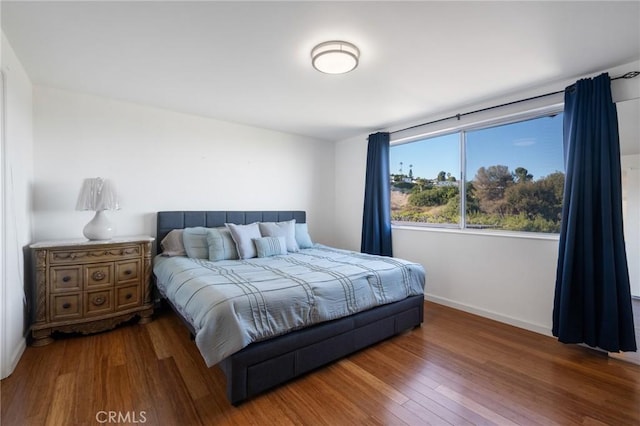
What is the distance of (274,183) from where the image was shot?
437cm

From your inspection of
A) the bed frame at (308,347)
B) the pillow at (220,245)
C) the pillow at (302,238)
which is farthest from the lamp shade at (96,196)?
the pillow at (302,238)

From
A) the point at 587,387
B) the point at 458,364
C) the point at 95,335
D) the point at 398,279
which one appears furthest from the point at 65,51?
the point at 587,387

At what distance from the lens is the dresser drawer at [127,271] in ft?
8.99

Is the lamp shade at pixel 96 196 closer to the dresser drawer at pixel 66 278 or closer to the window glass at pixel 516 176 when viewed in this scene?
the dresser drawer at pixel 66 278

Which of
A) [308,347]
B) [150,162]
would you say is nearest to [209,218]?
[150,162]

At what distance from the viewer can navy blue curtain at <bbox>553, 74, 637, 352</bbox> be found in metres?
2.20

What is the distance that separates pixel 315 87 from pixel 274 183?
1.92 metres

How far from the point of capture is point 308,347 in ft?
6.55

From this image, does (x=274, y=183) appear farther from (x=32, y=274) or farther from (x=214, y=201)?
(x=32, y=274)

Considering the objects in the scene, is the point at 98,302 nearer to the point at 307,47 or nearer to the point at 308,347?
the point at 308,347

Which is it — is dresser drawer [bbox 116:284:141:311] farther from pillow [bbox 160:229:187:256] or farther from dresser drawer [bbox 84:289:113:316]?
pillow [bbox 160:229:187:256]

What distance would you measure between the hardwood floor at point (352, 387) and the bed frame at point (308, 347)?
0.09m

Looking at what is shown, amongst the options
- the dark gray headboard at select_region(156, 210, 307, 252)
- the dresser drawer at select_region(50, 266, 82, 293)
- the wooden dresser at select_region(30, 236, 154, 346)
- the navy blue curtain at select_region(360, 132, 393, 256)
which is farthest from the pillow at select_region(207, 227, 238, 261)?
the navy blue curtain at select_region(360, 132, 393, 256)

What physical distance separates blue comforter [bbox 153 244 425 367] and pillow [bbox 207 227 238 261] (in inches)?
5.7
